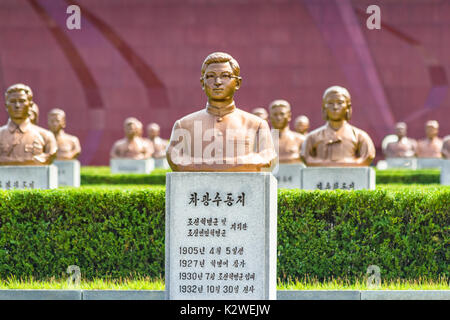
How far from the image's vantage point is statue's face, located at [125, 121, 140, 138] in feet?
66.5

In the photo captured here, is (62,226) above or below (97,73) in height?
below

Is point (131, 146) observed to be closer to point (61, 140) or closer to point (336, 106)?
point (61, 140)

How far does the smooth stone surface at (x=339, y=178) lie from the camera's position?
10445mm

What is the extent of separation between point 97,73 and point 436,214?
77.6 ft

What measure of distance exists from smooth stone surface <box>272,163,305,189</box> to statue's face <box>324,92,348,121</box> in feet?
11.1

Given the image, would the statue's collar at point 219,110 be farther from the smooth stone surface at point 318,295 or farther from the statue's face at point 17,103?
the statue's face at point 17,103

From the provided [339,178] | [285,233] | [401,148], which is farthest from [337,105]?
[401,148]

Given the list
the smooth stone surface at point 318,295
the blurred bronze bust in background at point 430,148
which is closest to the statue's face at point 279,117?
the smooth stone surface at point 318,295

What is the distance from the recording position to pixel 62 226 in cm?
819

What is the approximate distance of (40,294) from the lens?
294 inches

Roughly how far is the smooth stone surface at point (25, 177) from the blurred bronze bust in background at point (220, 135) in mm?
5306

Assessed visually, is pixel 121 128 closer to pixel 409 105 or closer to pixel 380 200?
pixel 409 105

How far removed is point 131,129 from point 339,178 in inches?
422

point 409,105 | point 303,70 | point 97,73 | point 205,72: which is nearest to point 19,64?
point 97,73
